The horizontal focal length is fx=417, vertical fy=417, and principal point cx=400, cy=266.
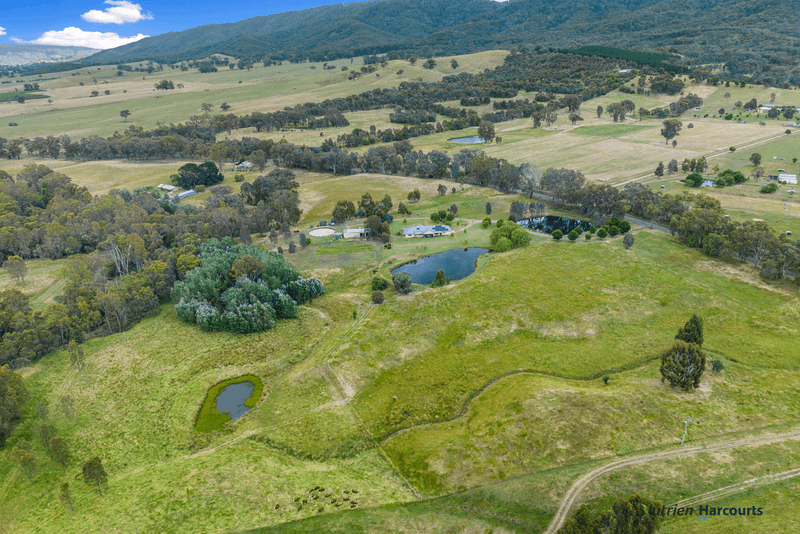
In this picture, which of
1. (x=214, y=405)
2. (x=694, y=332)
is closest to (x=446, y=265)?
(x=694, y=332)

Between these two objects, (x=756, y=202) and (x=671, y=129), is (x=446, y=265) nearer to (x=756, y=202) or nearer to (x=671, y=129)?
(x=756, y=202)

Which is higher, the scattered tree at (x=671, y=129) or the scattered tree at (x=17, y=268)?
the scattered tree at (x=671, y=129)

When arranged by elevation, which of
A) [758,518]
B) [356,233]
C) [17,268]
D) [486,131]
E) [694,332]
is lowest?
[758,518]

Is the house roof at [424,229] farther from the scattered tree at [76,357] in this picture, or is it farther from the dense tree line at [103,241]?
the scattered tree at [76,357]

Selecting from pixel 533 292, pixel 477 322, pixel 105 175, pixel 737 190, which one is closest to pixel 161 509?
pixel 477 322

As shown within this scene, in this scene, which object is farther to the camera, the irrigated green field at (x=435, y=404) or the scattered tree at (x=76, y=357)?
the scattered tree at (x=76, y=357)

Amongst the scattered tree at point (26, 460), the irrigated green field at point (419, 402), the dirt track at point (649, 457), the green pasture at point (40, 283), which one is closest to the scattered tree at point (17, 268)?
the green pasture at point (40, 283)

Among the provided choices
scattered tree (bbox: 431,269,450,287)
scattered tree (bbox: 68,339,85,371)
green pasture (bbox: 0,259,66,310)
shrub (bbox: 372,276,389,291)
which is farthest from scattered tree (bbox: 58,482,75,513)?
scattered tree (bbox: 431,269,450,287)
